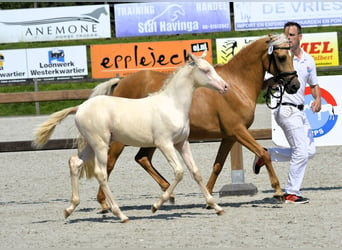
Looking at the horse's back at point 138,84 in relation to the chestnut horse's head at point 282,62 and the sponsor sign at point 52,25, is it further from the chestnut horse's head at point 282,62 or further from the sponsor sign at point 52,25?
the sponsor sign at point 52,25

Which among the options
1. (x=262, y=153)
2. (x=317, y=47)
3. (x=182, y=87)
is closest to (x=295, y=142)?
(x=262, y=153)

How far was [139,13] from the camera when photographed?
27.7 m

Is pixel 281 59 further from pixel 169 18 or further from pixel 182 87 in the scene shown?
pixel 169 18

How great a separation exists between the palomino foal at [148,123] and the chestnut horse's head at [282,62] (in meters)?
0.92

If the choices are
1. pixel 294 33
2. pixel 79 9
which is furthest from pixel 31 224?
pixel 79 9

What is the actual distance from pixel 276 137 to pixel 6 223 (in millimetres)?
3614

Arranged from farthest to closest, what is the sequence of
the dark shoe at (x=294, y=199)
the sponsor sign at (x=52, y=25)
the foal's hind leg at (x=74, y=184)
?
the sponsor sign at (x=52, y=25)
the dark shoe at (x=294, y=199)
the foal's hind leg at (x=74, y=184)

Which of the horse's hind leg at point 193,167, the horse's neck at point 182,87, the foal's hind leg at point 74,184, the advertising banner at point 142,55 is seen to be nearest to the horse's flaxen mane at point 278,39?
the horse's neck at point 182,87

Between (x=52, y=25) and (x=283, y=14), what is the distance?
7378 millimetres

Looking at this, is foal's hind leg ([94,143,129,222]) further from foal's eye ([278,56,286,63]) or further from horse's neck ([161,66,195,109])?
foal's eye ([278,56,286,63])

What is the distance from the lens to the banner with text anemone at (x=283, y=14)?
27078 mm

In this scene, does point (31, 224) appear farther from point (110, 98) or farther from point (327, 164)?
point (327, 164)

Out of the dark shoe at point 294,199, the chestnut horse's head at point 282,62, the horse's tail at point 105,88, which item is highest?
the chestnut horse's head at point 282,62

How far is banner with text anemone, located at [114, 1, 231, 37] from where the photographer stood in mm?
27484
